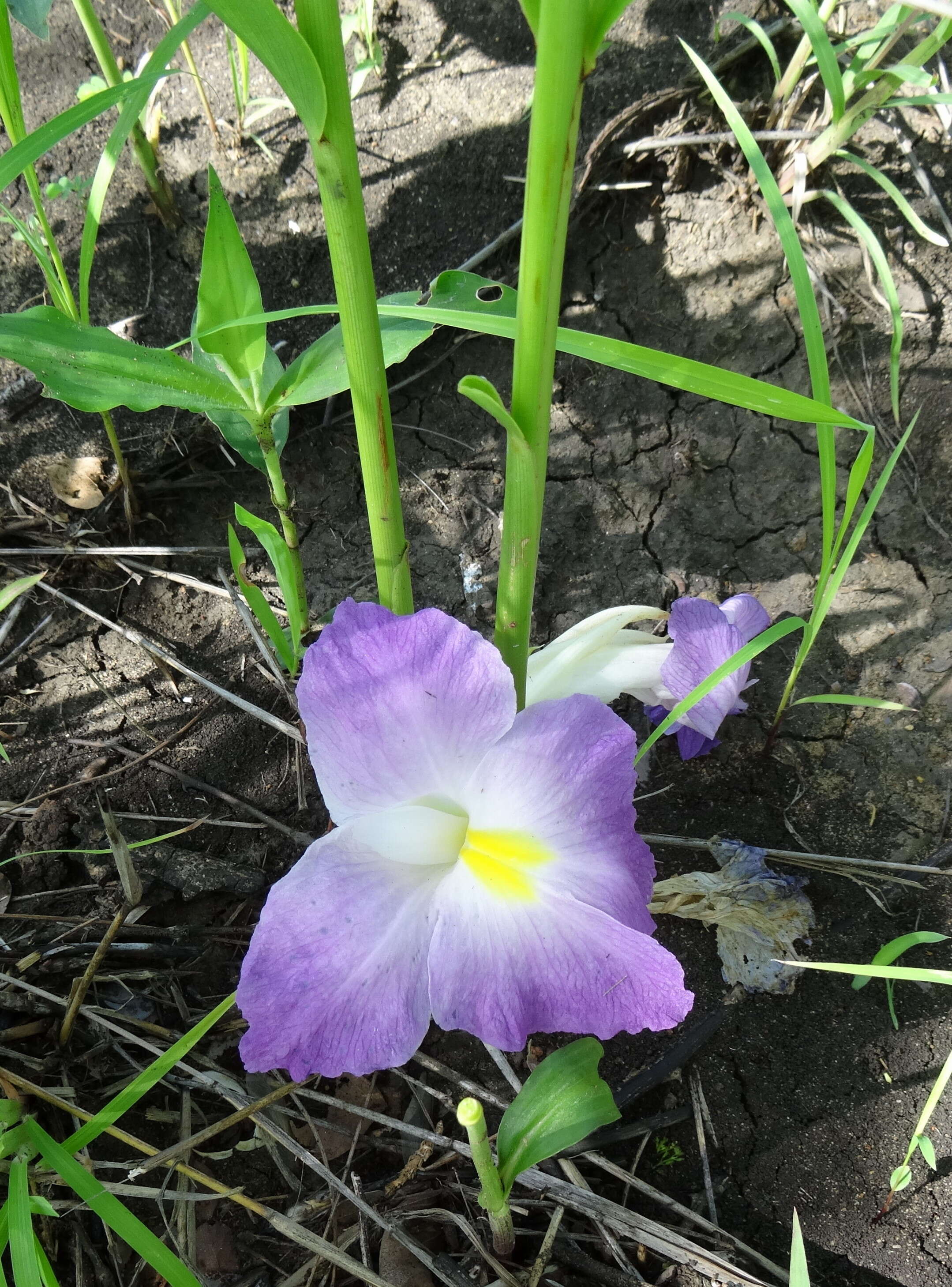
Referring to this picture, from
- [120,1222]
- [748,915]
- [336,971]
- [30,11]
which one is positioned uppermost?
[30,11]

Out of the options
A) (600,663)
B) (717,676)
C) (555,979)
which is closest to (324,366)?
(600,663)

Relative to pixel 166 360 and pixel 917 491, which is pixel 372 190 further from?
pixel 917 491

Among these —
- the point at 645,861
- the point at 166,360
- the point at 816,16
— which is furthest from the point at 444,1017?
the point at 816,16

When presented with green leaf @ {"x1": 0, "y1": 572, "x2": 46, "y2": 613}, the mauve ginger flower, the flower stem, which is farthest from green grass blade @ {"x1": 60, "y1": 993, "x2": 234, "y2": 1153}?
green leaf @ {"x1": 0, "y1": 572, "x2": 46, "y2": 613}

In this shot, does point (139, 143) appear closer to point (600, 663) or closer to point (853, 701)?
point (600, 663)

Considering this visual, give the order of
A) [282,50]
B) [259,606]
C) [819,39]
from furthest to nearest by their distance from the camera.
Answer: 1. [819,39]
2. [259,606]
3. [282,50]

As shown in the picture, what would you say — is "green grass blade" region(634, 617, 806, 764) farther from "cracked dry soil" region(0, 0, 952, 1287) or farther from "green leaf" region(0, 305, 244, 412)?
"green leaf" region(0, 305, 244, 412)
